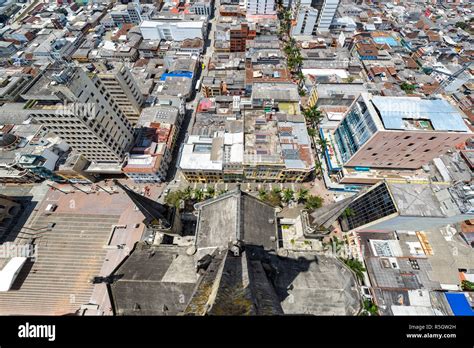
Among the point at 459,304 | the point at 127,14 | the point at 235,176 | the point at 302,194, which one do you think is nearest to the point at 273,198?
the point at 302,194

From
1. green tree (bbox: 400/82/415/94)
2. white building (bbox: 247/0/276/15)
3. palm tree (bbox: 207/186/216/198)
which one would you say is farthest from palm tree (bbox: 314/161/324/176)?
white building (bbox: 247/0/276/15)

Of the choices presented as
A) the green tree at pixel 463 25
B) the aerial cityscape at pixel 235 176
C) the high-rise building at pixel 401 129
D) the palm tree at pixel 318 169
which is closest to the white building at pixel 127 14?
the aerial cityscape at pixel 235 176

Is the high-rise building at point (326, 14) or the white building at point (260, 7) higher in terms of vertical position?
the white building at point (260, 7)

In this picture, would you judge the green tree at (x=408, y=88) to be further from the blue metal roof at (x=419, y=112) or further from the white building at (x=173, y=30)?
the white building at (x=173, y=30)

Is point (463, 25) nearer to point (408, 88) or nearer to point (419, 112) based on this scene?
point (408, 88)

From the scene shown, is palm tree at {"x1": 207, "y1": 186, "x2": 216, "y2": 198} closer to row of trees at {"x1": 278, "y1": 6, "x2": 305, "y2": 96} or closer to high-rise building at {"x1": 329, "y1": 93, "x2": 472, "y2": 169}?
high-rise building at {"x1": 329, "y1": 93, "x2": 472, "y2": 169}
